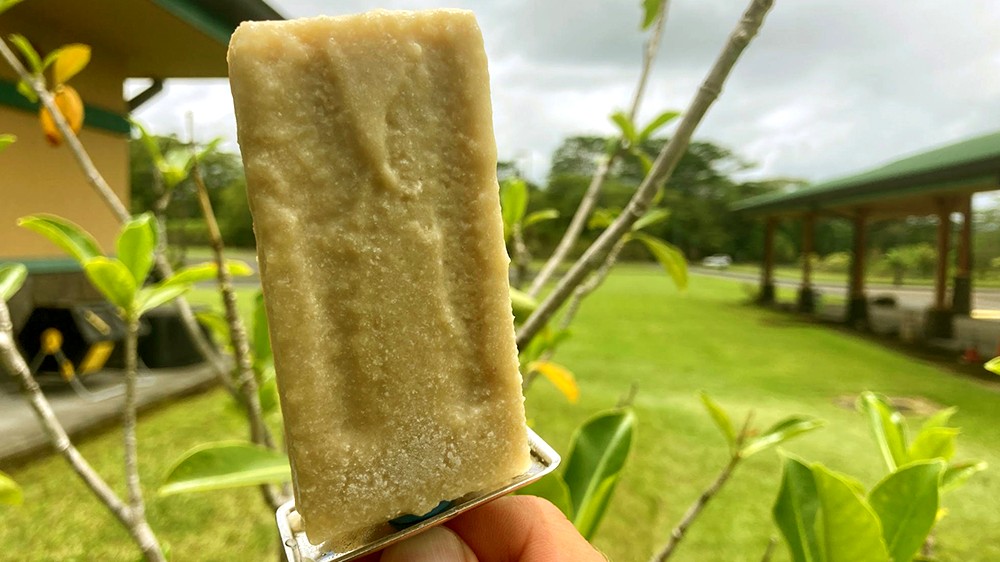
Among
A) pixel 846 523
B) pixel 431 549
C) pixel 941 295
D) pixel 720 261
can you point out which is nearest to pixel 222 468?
pixel 431 549

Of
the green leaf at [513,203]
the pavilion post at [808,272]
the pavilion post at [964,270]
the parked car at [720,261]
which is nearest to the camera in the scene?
the green leaf at [513,203]

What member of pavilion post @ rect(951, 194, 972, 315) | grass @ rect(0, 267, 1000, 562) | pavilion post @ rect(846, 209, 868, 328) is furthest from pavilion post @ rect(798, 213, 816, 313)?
pavilion post @ rect(951, 194, 972, 315)

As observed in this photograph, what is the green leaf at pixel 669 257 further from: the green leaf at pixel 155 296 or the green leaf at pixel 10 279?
the green leaf at pixel 10 279

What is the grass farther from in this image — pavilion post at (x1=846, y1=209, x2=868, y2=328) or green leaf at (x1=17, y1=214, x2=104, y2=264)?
green leaf at (x1=17, y1=214, x2=104, y2=264)

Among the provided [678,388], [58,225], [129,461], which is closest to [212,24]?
[58,225]

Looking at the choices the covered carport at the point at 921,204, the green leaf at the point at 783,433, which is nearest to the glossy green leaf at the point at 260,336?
the green leaf at the point at 783,433

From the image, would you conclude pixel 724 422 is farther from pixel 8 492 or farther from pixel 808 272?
pixel 808 272
